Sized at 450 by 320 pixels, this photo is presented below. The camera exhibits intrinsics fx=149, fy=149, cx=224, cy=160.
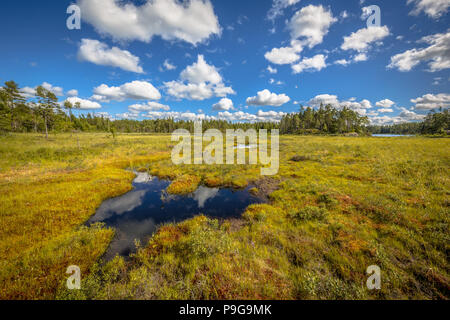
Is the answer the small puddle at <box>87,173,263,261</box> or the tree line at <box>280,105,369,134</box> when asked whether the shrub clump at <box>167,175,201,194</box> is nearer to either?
the small puddle at <box>87,173,263,261</box>

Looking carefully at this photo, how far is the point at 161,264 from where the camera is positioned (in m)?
6.79

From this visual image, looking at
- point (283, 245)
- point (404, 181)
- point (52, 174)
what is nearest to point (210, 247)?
point (283, 245)

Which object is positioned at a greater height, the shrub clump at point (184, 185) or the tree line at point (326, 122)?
the tree line at point (326, 122)

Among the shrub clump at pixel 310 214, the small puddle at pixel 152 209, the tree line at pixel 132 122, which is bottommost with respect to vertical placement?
the small puddle at pixel 152 209

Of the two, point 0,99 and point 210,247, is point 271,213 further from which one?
point 0,99

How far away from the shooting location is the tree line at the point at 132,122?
36.0 meters

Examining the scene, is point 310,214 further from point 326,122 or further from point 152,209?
point 326,122

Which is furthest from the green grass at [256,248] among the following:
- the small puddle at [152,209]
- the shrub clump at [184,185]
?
the shrub clump at [184,185]

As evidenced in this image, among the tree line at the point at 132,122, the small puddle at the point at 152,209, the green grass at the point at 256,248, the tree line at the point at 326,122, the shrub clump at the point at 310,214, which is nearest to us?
the green grass at the point at 256,248

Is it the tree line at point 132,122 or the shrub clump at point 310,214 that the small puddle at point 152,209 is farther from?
the tree line at point 132,122

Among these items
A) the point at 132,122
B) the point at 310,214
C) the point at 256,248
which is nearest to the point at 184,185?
→ the point at 256,248

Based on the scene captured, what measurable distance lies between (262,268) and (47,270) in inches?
346

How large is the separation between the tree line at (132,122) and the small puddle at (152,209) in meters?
36.2

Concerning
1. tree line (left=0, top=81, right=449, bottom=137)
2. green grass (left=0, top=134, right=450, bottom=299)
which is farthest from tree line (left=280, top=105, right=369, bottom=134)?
green grass (left=0, top=134, right=450, bottom=299)
